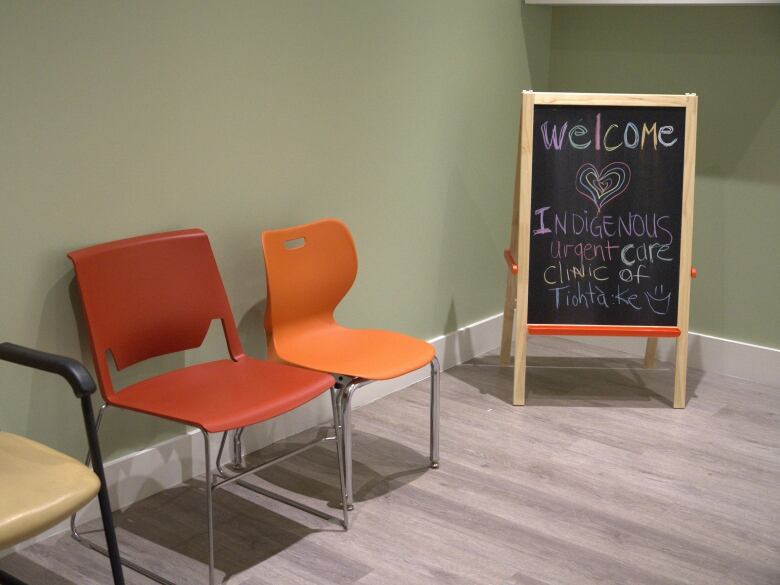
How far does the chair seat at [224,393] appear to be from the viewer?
2.48 meters

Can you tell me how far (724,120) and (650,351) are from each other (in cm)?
102

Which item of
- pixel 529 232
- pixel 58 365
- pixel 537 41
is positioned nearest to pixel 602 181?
pixel 529 232

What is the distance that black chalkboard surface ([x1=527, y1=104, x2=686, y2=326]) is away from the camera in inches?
150

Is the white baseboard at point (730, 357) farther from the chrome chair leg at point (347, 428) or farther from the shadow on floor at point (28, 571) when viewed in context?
the shadow on floor at point (28, 571)

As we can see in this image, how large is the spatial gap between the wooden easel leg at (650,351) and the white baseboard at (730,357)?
0.16 m

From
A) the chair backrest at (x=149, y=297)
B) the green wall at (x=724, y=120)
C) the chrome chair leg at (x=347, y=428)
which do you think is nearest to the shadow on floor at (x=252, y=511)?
the chrome chair leg at (x=347, y=428)

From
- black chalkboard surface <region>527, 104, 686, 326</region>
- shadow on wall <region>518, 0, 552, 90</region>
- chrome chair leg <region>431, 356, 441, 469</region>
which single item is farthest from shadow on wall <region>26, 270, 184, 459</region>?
shadow on wall <region>518, 0, 552, 90</region>

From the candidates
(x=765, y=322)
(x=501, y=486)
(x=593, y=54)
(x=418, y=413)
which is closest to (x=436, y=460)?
(x=501, y=486)

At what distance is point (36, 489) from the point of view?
200 centimetres

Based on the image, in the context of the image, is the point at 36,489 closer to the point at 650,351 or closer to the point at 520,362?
the point at 520,362

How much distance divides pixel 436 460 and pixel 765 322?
1.74 meters

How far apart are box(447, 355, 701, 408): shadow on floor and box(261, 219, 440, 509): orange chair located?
0.86m

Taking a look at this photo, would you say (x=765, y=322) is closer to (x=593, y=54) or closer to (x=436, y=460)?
(x=593, y=54)

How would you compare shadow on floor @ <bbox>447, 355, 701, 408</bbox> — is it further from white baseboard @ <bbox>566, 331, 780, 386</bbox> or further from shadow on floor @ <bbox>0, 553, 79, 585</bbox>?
shadow on floor @ <bbox>0, 553, 79, 585</bbox>
